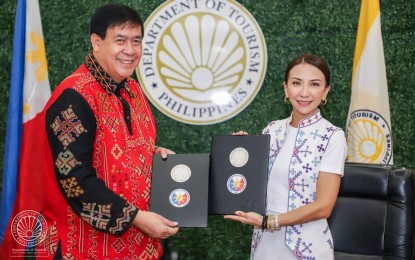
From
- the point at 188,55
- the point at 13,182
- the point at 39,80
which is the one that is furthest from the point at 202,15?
the point at 13,182

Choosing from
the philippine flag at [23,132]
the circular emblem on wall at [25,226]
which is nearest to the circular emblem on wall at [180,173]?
the circular emblem on wall at [25,226]

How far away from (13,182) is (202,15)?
1627 millimetres

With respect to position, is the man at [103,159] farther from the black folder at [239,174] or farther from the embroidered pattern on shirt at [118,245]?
the black folder at [239,174]

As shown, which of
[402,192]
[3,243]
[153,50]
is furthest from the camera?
[153,50]

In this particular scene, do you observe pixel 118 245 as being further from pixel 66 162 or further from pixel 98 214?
pixel 66 162

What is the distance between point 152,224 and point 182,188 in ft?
0.67

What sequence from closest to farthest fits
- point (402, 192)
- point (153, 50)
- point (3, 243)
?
point (402, 192), point (3, 243), point (153, 50)

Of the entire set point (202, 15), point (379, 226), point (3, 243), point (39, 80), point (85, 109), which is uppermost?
point (202, 15)

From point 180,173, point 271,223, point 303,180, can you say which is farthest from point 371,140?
point 180,173

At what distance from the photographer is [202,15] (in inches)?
138

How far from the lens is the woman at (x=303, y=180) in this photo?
6.22 ft

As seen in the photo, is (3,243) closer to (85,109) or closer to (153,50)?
(153,50)

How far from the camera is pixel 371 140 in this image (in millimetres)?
3193

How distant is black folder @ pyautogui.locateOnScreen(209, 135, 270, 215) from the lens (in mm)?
1922
